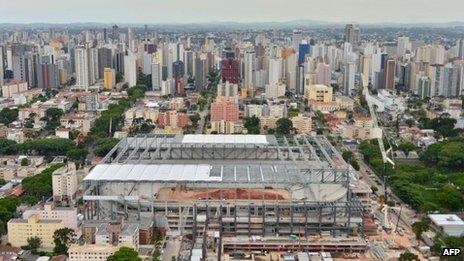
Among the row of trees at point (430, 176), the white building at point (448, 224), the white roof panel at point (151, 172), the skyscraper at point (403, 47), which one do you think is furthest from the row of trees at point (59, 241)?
the skyscraper at point (403, 47)

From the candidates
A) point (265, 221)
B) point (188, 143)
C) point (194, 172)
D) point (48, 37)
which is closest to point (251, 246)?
point (265, 221)

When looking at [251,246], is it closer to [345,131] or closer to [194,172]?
[194,172]

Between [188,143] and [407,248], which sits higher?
[188,143]

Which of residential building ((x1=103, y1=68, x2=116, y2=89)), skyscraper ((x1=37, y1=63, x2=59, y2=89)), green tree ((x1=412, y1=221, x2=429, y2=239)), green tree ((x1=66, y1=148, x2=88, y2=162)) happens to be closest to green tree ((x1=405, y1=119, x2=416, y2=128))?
green tree ((x1=412, y1=221, x2=429, y2=239))

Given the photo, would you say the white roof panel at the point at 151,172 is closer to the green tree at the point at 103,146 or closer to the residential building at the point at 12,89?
the green tree at the point at 103,146

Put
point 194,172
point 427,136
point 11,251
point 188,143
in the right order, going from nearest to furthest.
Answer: point 11,251 < point 194,172 < point 188,143 < point 427,136

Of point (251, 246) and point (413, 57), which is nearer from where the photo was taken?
point (251, 246)
